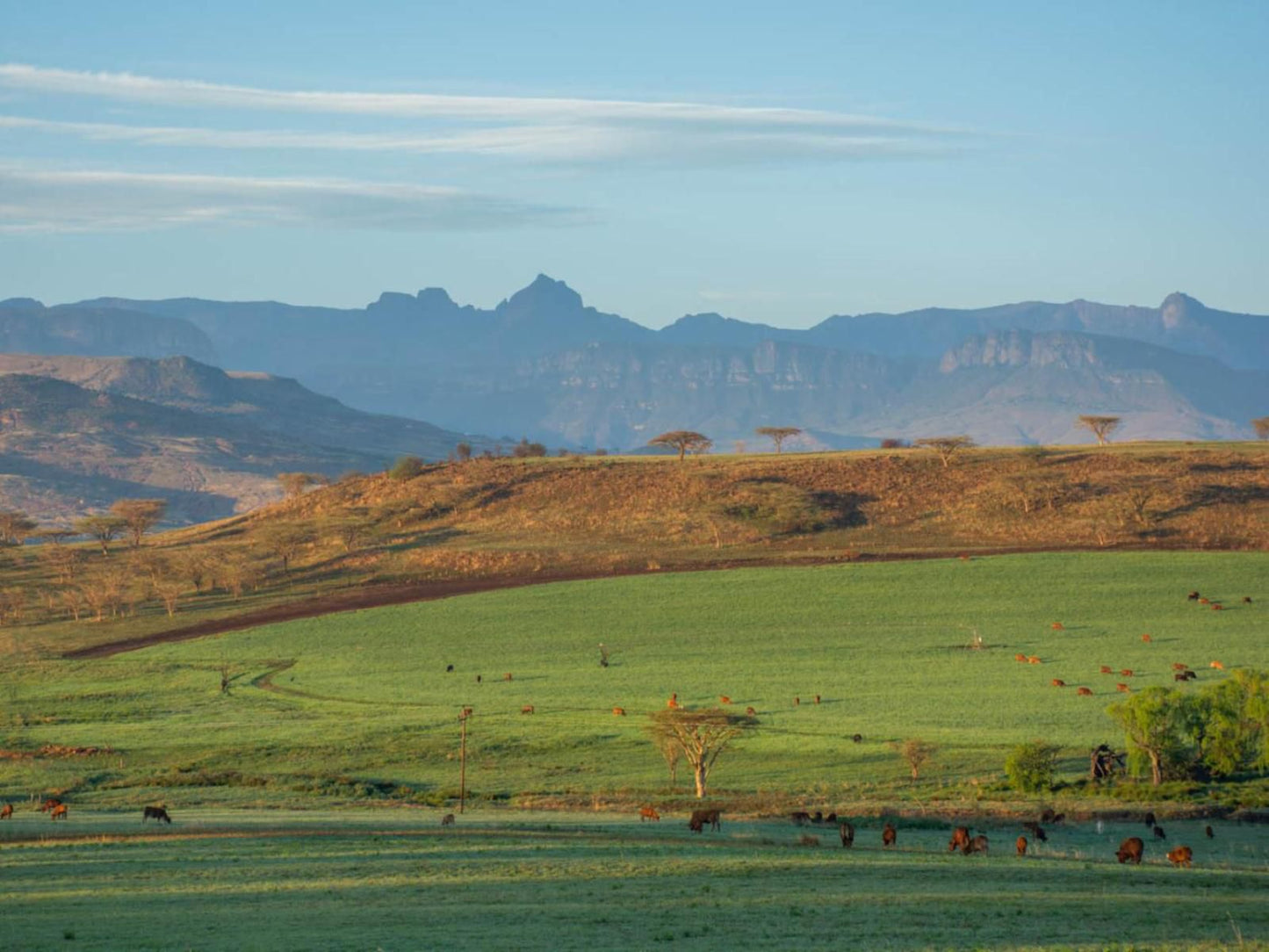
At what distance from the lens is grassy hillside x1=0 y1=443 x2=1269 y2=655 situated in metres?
121

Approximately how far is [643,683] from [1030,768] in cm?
3014

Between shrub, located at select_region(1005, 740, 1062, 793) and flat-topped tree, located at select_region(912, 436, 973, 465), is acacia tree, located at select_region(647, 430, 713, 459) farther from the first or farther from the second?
shrub, located at select_region(1005, 740, 1062, 793)

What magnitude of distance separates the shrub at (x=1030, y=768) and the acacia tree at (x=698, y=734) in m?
11.2

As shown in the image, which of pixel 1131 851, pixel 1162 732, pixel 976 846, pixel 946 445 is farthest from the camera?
pixel 946 445

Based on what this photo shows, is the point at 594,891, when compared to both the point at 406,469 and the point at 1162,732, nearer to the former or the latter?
the point at 1162,732

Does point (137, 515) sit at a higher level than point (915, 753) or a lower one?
higher

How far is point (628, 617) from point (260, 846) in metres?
62.0

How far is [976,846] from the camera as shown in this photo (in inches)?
1666

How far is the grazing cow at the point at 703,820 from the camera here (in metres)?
46.4

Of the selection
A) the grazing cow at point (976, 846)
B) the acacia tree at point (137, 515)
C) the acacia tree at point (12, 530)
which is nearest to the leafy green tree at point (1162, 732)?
the grazing cow at point (976, 846)

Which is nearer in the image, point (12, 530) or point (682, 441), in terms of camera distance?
point (12, 530)

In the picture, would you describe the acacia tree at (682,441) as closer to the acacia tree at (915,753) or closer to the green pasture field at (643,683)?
→ the green pasture field at (643,683)

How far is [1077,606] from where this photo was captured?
9912cm

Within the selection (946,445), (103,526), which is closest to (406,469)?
(103,526)
